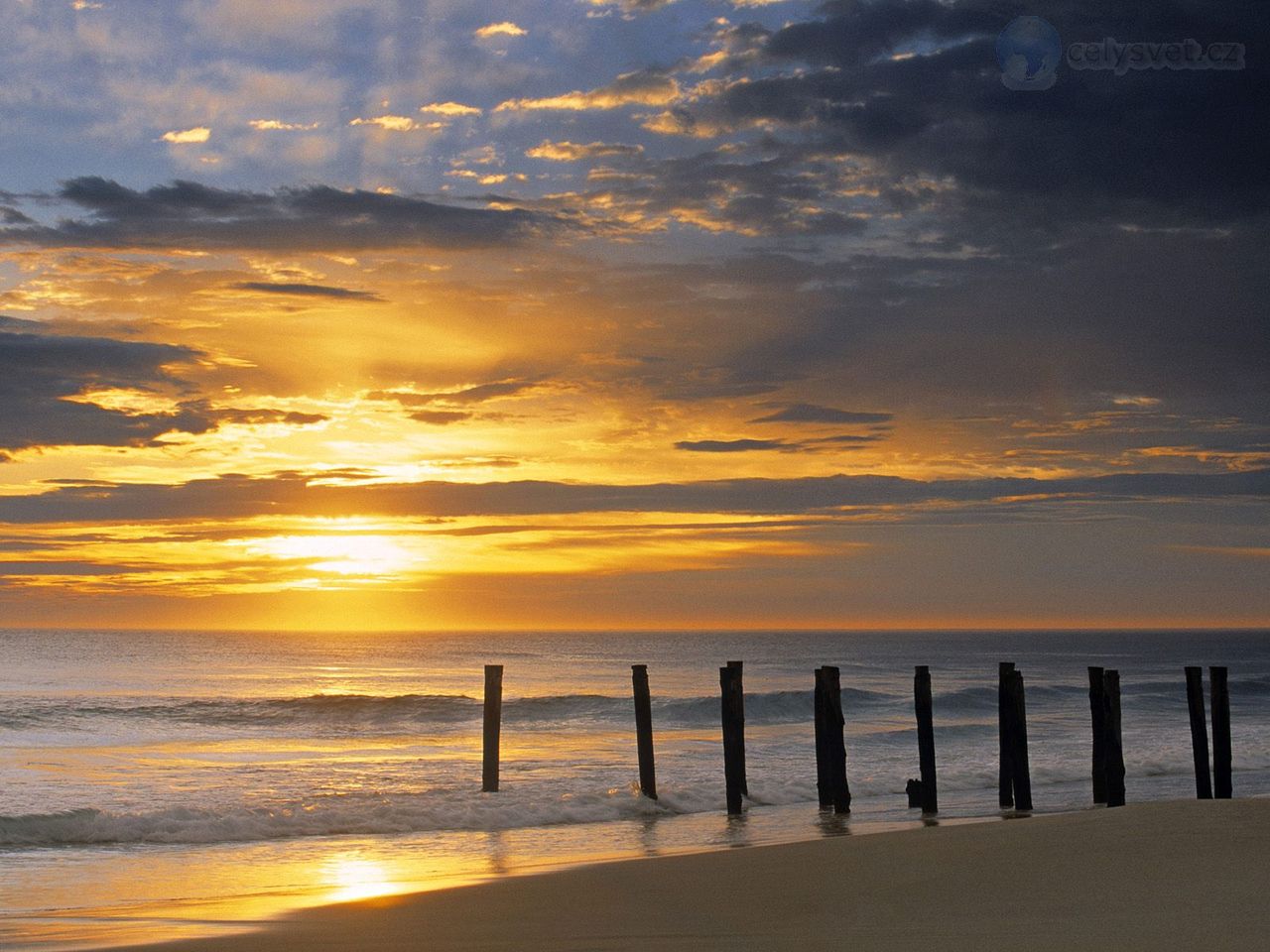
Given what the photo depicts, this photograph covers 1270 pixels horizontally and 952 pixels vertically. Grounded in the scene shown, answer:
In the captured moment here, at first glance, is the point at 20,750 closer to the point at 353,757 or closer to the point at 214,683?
the point at 353,757

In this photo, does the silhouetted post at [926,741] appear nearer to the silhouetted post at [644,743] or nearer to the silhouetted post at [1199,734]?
the silhouetted post at [644,743]

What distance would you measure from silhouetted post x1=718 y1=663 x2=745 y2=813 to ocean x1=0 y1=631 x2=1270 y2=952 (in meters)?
0.41

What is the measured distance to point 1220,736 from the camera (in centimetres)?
1919

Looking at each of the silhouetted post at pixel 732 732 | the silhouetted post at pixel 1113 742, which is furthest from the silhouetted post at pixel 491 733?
the silhouetted post at pixel 1113 742

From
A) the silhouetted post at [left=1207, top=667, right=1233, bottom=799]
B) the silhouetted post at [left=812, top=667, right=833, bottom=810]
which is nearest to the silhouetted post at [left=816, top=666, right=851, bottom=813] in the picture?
the silhouetted post at [left=812, top=667, right=833, bottom=810]

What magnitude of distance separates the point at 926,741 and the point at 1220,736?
16.8 feet

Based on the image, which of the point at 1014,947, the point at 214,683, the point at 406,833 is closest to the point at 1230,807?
the point at 1014,947

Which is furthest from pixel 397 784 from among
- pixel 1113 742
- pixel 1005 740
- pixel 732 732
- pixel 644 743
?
pixel 1113 742

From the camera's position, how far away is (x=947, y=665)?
3656 inches

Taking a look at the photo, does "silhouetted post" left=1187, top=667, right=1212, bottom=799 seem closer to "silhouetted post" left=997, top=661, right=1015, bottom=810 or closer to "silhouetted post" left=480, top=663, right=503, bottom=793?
"silhouetted post" left=997, top=661, right=1015, bottom=810

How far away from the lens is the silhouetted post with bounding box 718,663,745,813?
18203mm

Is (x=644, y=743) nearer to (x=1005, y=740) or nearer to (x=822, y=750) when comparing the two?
(x=822, y=750)

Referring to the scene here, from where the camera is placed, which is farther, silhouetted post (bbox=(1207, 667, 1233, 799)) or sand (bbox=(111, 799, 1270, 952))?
silhouetted post (bbox=(1207, 667, 1233, 799))

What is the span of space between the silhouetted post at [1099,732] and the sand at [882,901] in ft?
18.7
